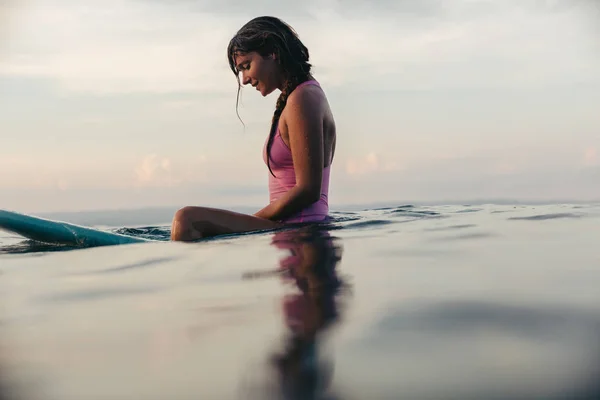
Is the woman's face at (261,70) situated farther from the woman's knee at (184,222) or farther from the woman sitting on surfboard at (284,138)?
the woman's knee at (184,222)

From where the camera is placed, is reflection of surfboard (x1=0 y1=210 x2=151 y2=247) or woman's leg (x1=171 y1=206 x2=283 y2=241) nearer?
woman's leg (x1=171 y1=206 x2=283 y2=241)

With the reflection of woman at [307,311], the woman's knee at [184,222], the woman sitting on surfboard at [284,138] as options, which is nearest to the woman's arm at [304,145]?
the woman sitting on surfboard at [284,138]

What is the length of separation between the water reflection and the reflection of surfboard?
1.30 metres

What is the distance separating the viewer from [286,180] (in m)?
3.49

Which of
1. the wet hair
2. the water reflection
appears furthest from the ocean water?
the wet hair

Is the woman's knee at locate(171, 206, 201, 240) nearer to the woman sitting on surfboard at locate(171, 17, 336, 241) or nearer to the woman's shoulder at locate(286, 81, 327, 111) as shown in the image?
the woman sitting on surfboard at locate(171, 17, 336, 241)

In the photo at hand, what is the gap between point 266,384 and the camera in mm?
848

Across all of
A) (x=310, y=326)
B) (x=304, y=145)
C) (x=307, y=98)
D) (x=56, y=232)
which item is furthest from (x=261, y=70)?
(x=310, y=326)

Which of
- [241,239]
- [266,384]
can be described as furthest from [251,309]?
[241,239]

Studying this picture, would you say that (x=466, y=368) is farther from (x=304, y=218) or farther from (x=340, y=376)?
(x=304, y=218)

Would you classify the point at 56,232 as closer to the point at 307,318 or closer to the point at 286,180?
the point at 286,180

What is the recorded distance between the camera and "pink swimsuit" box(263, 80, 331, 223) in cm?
343

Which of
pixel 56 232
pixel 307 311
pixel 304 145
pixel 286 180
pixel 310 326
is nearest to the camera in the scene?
pixel 310 326

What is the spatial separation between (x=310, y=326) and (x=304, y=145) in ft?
6.92
